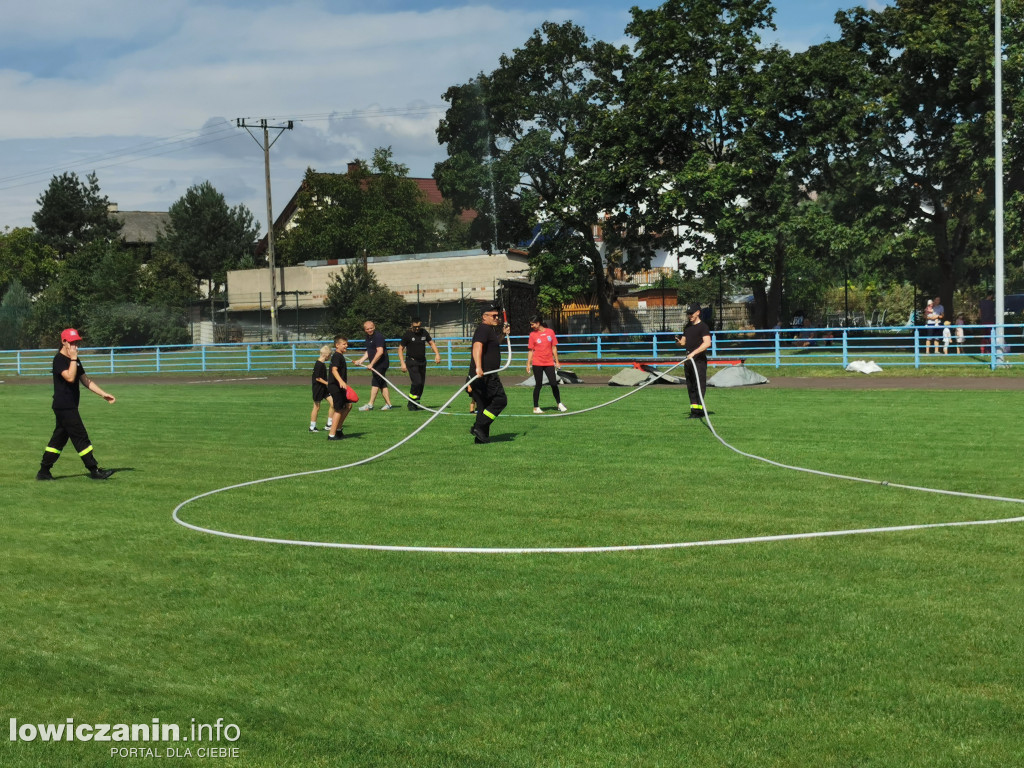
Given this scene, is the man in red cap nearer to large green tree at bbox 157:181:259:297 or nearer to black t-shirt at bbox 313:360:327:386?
black t-shirt at bbox 313:360:327:386

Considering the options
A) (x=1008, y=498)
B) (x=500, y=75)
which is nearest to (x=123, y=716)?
(x=1008, y=498)

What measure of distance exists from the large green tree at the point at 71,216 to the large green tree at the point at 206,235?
11354 millimetres

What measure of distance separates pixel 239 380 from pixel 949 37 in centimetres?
2818

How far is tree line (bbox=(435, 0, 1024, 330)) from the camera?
124 ft

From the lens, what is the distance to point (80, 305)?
2520 inches

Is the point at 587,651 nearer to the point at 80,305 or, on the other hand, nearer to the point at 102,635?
the point at 102,635

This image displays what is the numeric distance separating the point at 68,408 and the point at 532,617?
835 centimetres

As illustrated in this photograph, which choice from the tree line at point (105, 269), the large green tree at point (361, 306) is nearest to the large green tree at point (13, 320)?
the tree line at point (105, 269)

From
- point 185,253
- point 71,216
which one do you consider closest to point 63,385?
point 185,253

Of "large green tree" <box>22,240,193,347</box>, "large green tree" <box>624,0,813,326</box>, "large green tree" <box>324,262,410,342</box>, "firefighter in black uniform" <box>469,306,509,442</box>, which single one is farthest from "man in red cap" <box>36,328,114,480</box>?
"large green tree" <box>22,240,193,347</box>

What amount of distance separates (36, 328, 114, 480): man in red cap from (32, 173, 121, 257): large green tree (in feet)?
289

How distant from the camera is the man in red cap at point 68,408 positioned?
12.3 meters

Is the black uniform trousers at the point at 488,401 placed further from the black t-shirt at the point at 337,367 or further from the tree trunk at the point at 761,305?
the tree trunk at the point at 761,305

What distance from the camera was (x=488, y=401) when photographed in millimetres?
15180
